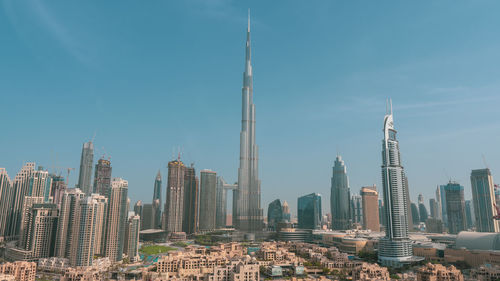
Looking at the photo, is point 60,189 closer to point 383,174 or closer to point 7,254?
point 7,254

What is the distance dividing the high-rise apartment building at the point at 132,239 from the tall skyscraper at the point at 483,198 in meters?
177

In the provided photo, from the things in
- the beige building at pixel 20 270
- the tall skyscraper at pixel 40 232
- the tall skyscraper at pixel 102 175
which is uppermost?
the tall skyscraper at pixel 102 175

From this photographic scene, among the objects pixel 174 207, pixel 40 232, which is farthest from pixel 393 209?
pixel 174 207

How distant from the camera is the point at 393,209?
101 metres

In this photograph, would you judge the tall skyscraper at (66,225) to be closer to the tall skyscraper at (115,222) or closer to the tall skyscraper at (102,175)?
the tall skyscraper at (115,222)

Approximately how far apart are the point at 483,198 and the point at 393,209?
117639 millimetres

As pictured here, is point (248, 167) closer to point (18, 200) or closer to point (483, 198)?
point (18, 200)

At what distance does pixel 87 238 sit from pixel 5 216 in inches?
2941

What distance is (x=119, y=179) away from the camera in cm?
10894

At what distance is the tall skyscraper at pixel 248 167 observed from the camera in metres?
181

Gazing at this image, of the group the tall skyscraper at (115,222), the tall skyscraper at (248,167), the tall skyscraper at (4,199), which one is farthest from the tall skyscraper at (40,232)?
the tall skyscraper at (248,167)

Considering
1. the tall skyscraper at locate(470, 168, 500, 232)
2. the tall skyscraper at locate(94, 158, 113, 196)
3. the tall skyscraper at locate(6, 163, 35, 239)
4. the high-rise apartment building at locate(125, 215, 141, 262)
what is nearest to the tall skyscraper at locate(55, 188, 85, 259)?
the high-rise apartment building at locate(125, 215, 141, 262)

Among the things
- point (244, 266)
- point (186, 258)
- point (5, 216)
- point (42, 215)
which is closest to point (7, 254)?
point (42, 215)

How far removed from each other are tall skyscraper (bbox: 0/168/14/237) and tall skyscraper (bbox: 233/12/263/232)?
342 ft
